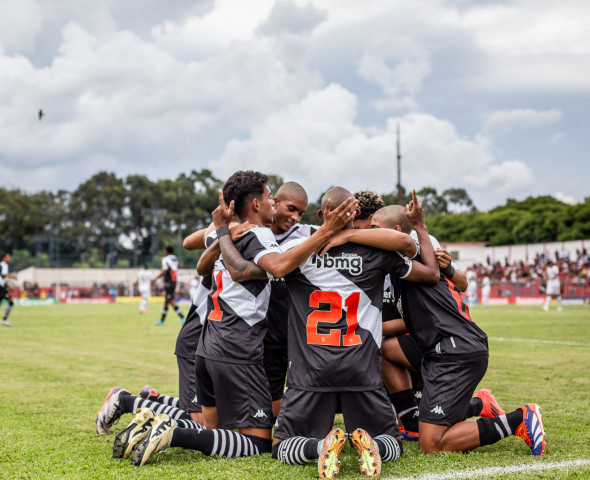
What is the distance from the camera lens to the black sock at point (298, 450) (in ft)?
13.4

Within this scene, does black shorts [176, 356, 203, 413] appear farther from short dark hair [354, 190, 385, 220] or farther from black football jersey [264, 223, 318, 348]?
short dark hair [354, 190, 385, 220]

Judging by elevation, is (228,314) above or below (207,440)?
above

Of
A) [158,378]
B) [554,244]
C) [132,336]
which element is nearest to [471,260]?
[554,244]

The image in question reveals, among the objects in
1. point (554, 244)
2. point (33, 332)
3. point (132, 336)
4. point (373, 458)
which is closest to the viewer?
point (373, 458)

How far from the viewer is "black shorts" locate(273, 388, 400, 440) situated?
167 inches

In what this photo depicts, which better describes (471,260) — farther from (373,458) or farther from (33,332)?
(373,458)

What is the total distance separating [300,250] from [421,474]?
5.31 ft

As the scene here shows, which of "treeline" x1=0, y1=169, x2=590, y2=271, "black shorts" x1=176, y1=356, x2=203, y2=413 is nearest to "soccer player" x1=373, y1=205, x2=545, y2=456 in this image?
"black shorts" x1=176, y1=356, x2=203, y2=413

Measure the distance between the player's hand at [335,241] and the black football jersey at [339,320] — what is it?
1.6 inches

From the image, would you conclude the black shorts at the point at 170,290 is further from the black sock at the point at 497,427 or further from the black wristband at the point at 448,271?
the black sock at the point at 497,427

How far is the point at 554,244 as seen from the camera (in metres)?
59.6

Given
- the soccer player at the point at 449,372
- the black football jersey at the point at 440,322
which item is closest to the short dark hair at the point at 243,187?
the soccer player at the point at 449,372

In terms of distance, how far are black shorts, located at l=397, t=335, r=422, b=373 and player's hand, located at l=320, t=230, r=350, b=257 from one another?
133 cm

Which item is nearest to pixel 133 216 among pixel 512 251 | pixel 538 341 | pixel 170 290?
pixel 512 251
